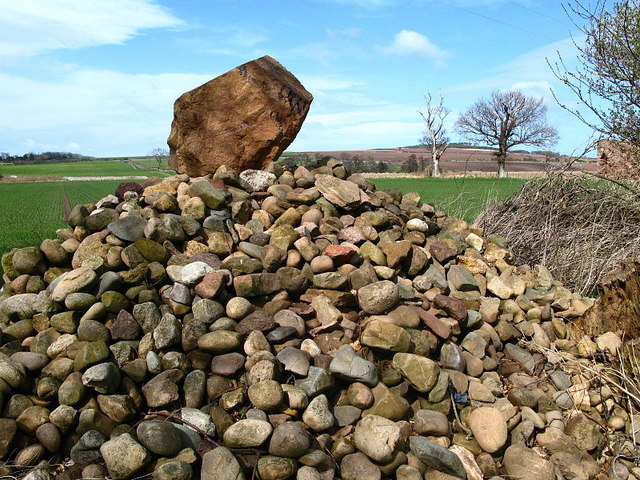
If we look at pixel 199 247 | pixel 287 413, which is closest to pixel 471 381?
pixel 287 413

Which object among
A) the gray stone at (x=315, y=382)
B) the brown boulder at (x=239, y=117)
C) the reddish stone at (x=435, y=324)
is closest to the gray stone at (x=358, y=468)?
the gray stone at (x=315, y=382)

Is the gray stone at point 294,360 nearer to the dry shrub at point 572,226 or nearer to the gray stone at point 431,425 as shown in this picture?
the gray stone at point 431,425

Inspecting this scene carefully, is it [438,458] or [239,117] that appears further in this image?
[239,117]

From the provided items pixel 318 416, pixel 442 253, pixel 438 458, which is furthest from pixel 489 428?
pixel 442 253

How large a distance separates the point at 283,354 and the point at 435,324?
4.70 feet

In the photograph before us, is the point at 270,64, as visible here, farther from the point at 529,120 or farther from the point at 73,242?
the point at 529,120

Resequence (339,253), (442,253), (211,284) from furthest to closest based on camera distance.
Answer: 1. (442,253)
2. (339,253)
3. (211,284)

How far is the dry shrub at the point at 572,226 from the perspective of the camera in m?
6.46

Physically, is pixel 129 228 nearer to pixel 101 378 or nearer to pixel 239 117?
pixel 101 378

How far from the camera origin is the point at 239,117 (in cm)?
625

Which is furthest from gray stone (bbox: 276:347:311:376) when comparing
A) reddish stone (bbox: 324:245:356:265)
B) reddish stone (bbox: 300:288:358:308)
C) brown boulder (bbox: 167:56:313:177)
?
brown boulder (bbox: 167:56:313:177)

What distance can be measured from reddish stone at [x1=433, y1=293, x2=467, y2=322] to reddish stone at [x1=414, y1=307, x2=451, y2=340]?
15 centimetres

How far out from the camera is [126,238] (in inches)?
189

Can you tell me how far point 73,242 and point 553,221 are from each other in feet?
20.7
